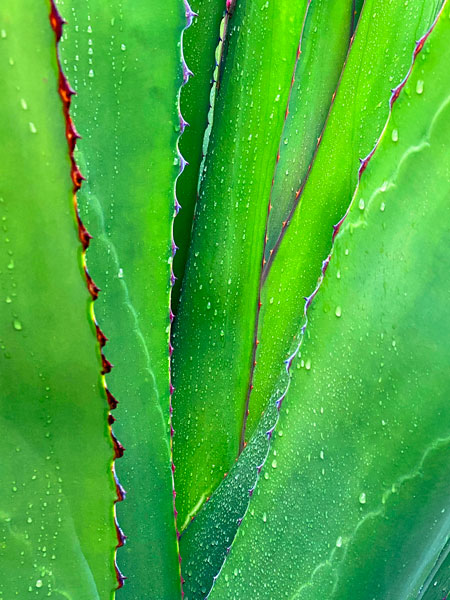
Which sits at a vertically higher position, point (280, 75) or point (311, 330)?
point (280, 75)

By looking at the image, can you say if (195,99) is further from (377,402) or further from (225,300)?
(377,402)

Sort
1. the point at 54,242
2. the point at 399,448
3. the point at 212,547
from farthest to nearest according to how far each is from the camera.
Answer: the point at 212,547, the point at 399,448, the point at 54,242

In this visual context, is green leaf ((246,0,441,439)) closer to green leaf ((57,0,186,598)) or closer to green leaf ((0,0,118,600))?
green leaf ((57,0,186,598))

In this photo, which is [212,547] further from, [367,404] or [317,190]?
[317,190]

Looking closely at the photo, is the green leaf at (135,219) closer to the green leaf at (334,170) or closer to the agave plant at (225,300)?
the agave plant at (225,300)

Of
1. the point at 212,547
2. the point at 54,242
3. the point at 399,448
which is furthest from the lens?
the point at 212,547

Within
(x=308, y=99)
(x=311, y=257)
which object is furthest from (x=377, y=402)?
(x=308, y=99)

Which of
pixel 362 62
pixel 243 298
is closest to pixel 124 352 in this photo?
pixel 243 298
